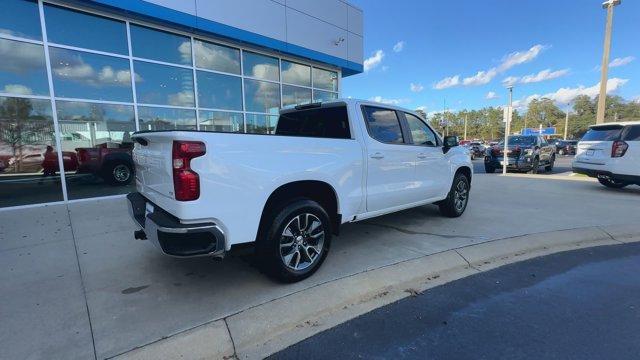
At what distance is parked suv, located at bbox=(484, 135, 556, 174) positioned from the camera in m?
14.2

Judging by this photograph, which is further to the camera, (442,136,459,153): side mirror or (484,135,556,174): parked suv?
(484,135,556,174): parked suv

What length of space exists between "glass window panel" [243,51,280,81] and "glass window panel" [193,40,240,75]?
0.36m

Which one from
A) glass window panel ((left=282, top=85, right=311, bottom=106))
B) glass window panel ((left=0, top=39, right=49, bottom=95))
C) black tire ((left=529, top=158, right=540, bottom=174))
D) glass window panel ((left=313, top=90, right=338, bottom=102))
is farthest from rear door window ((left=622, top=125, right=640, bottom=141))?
glass window panel ((left=0, top=39, right=49, bottom=95))

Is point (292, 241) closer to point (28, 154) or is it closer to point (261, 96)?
point (28, 154)

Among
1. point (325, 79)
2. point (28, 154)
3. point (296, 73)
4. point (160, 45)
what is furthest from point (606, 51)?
point (28, 154)

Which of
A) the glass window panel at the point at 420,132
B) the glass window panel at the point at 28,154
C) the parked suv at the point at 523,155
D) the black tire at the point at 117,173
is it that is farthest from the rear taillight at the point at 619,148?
the glass window panel at the point at 28,154

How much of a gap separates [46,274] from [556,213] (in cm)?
802

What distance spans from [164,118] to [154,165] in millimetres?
6837

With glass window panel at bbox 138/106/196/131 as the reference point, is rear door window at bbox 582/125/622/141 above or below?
below

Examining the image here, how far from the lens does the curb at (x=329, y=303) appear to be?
236 cm

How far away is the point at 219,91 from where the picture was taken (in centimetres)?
1005

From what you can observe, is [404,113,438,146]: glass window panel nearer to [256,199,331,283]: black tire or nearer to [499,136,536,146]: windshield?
[256,199,331,283]: black tire

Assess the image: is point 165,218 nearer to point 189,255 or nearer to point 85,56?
point 189,255

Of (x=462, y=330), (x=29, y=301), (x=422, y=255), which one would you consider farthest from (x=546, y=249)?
(x=29, y=301)
